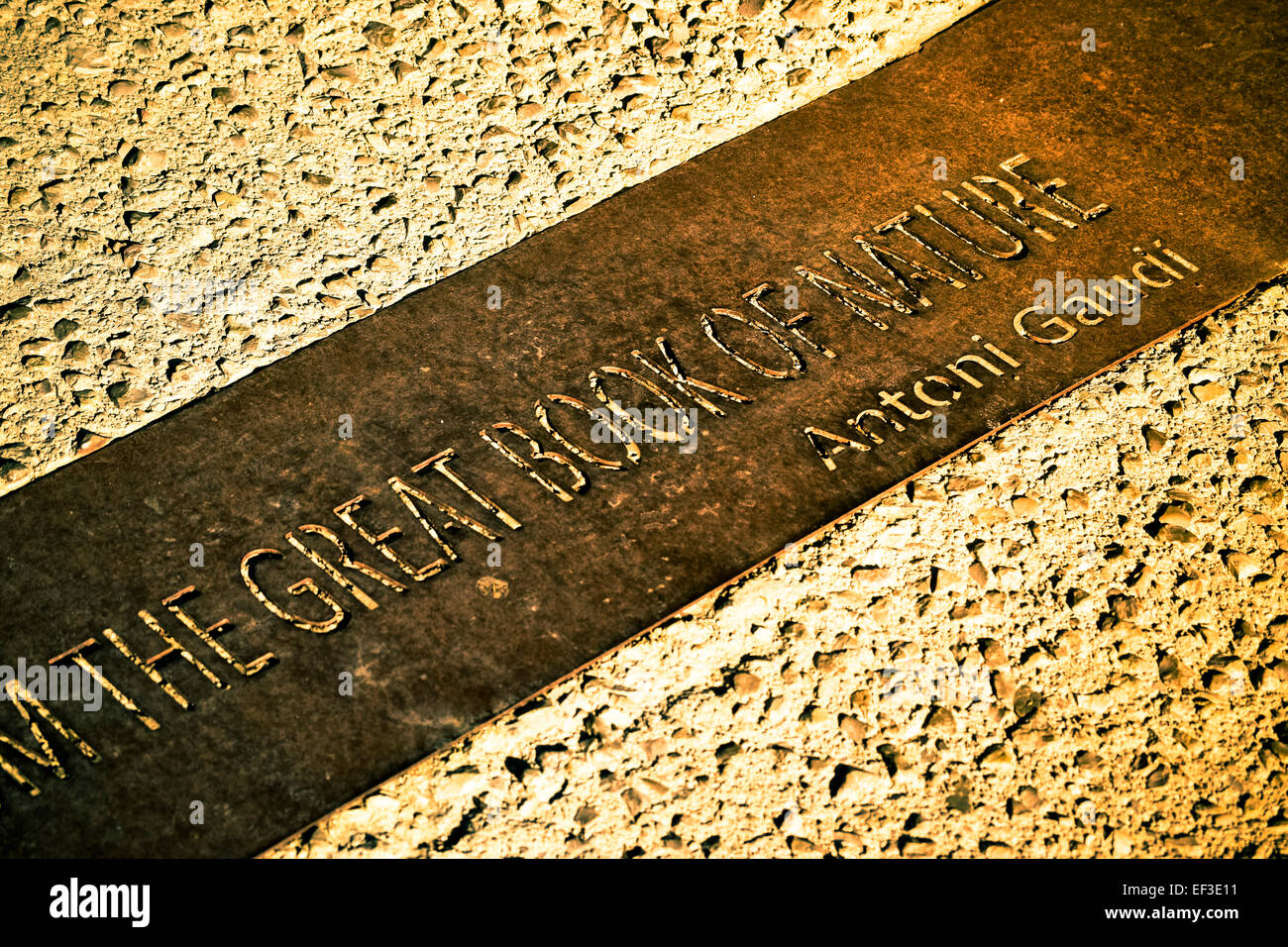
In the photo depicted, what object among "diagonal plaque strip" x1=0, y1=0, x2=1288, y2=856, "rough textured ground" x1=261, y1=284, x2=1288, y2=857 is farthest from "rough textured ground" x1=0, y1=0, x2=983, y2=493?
"rough textured ground" x1=261, y1=284, x2=1288, y2=857

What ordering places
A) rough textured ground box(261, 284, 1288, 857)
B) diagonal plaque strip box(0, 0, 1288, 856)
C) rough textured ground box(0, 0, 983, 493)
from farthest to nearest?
rough textured ground box(0, 0, 983, 493) < diagonal plaque strip box(0, 0, 1288, 856) < rough textured ground box(261, 284, 1288, 857)

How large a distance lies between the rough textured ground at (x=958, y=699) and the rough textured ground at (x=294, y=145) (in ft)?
4.29

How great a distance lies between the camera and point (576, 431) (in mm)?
2404

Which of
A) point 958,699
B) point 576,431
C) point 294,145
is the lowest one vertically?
point 958,699

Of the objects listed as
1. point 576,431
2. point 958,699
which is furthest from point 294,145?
point 958,699

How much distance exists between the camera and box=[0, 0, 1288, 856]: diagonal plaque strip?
1.94 m

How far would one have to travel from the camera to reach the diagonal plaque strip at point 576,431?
6.35 feet

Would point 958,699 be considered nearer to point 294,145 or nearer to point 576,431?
point 576,431

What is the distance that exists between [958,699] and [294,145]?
2.44 m

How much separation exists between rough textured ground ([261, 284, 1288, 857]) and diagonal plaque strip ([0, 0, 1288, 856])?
0.11 meters

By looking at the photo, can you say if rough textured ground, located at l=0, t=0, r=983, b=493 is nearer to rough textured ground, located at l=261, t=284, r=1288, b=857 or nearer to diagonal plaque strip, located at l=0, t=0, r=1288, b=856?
diagonal plaque strip, located at l=0, t=0, r=1288, b=856
